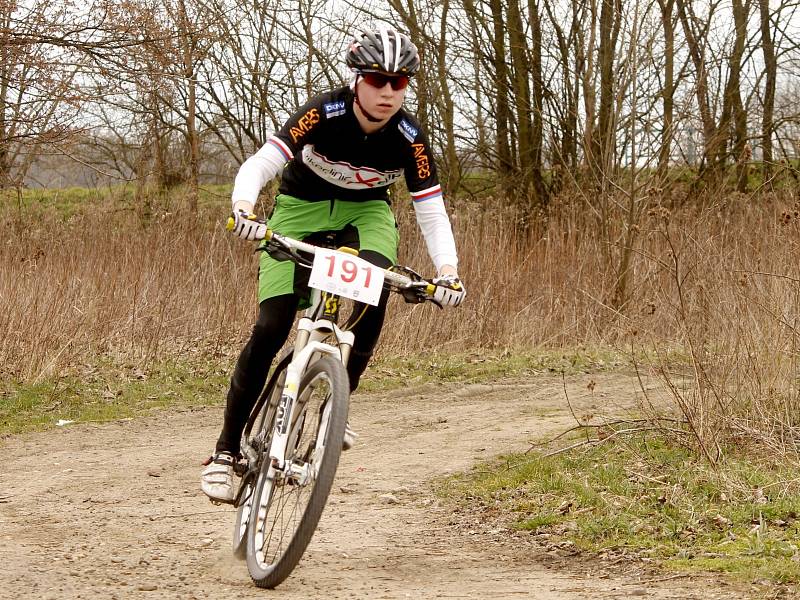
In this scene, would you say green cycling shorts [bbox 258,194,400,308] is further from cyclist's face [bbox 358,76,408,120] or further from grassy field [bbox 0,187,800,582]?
grassy field [bbox 0,187,800,582]

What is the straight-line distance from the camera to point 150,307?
10.8 m

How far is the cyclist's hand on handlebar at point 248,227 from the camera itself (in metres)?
3.78

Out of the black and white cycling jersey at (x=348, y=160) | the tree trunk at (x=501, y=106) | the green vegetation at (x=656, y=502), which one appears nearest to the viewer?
the green vegetation at (x=656, y=502)

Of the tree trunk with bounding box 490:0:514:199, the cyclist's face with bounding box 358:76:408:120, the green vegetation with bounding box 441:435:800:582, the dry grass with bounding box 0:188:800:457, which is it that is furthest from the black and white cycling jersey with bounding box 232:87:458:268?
the tree trunk with bounding box 490:0:514:199

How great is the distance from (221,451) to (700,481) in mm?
2268

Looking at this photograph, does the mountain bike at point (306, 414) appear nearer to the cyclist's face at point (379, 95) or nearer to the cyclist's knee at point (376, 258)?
the cyclist's knee at point (376, 258)

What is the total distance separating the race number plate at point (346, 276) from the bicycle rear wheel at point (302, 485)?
0.86ft

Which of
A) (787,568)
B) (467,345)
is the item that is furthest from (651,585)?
(467,345)

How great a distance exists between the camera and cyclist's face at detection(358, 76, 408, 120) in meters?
4.15

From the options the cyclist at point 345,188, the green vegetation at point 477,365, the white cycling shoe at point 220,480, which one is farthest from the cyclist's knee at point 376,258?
the green vegetation at point 477,365

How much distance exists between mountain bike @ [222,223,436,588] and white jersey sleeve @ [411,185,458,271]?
1.02ft

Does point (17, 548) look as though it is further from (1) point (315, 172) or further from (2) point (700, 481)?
(2) point (700, 481)

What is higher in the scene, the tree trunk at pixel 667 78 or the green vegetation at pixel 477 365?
the tree trunk at pixel 667 78

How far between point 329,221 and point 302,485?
48.7 inches
